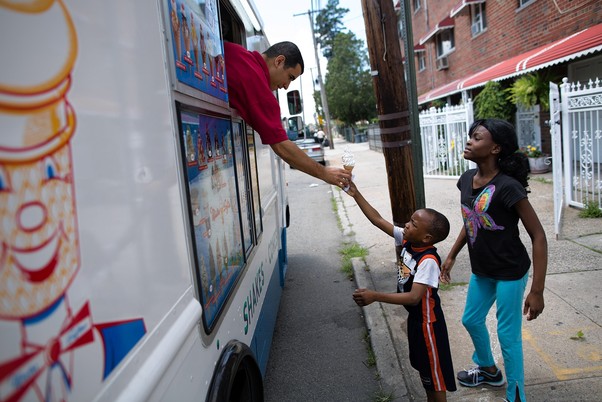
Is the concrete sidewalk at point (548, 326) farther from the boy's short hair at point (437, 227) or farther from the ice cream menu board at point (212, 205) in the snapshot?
the ice cream menu board at point (212, 205)

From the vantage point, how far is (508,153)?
8.25 ft

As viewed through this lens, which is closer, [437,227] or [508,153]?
[437,227]

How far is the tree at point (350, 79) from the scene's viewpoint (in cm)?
4266

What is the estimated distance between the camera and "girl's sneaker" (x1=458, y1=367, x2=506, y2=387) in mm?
2947

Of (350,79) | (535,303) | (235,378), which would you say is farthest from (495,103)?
(350,79)

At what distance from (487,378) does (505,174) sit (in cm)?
140

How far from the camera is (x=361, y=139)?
42.9 meters

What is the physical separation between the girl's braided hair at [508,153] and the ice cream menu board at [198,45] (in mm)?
1519

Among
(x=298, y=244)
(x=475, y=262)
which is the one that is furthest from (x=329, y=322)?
(x=298, y=244)

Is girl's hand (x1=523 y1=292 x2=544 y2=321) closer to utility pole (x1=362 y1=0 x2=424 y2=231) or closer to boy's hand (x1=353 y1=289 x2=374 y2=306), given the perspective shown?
boy's hand (x1=353 y1=289 x2=374 y2=306)

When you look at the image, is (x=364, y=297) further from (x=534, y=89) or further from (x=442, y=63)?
(x=442, y=63)

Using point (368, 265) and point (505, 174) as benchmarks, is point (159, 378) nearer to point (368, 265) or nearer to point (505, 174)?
point (505, 174)

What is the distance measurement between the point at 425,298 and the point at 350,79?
141 feet

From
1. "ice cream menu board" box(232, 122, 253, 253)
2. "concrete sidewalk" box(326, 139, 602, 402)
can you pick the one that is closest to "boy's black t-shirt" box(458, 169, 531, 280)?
"concrete sidewalk" box(326, 139, 602, 402)
